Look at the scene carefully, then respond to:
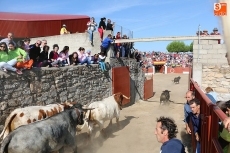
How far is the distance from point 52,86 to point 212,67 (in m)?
5.81

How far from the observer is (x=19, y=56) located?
7301 millimetres

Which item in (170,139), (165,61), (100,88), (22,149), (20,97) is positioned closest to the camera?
(170,139)

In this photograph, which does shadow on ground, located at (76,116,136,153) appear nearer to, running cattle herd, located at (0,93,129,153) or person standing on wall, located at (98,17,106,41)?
running cattle herd, located at (0,93,129,153)

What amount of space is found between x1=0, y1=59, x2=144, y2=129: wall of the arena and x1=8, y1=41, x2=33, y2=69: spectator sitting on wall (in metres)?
0.20

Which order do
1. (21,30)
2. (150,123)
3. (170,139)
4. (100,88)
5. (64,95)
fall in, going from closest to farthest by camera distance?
1. (170,139)
2. (64,95)
3. (150,123)
4. (100,88)
5. (21,30)

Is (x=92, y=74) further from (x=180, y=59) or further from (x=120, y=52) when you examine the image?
(x=180, y=59)

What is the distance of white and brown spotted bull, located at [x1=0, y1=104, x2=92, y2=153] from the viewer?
475 centimetres

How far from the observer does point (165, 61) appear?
46219 mm

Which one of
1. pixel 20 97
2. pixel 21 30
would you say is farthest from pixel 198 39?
pixel 21 30

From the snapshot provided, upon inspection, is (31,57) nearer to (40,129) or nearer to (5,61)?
(5,61)

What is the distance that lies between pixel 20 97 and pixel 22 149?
113 inches

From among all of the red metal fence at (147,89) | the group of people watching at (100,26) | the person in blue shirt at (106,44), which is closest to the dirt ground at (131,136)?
the person in blue shirt at (106,44)

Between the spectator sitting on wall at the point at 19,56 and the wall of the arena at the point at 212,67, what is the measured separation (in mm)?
6198

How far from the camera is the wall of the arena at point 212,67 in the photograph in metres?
10.9
